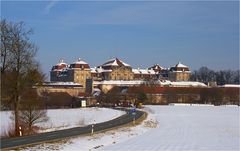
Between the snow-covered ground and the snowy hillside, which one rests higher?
the snow-covered ground

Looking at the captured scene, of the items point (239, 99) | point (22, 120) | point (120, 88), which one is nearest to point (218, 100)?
point (239, 99)

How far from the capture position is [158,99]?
163250 millimetres

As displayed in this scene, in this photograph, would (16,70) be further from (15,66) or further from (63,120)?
(63,120)

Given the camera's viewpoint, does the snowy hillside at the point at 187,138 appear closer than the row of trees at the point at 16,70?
Yes

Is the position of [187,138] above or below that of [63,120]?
below

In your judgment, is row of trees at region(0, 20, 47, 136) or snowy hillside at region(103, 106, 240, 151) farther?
row of trees at region(0, 20, 47, 136)

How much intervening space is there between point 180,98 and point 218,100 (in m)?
17.8

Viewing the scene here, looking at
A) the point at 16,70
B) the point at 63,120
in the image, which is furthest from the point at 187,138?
the point at 63,120

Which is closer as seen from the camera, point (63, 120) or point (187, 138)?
point (187, 138)

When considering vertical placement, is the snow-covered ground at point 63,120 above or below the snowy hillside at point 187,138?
above

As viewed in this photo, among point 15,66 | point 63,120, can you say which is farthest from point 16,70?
point 63,120

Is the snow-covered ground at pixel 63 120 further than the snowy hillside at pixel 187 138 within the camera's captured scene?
Yes

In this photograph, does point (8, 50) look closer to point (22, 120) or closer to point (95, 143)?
point (22, 120)

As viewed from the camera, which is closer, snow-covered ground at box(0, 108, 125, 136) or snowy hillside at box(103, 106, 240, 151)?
snowy hillside at box(103, 106, 240, 151)
